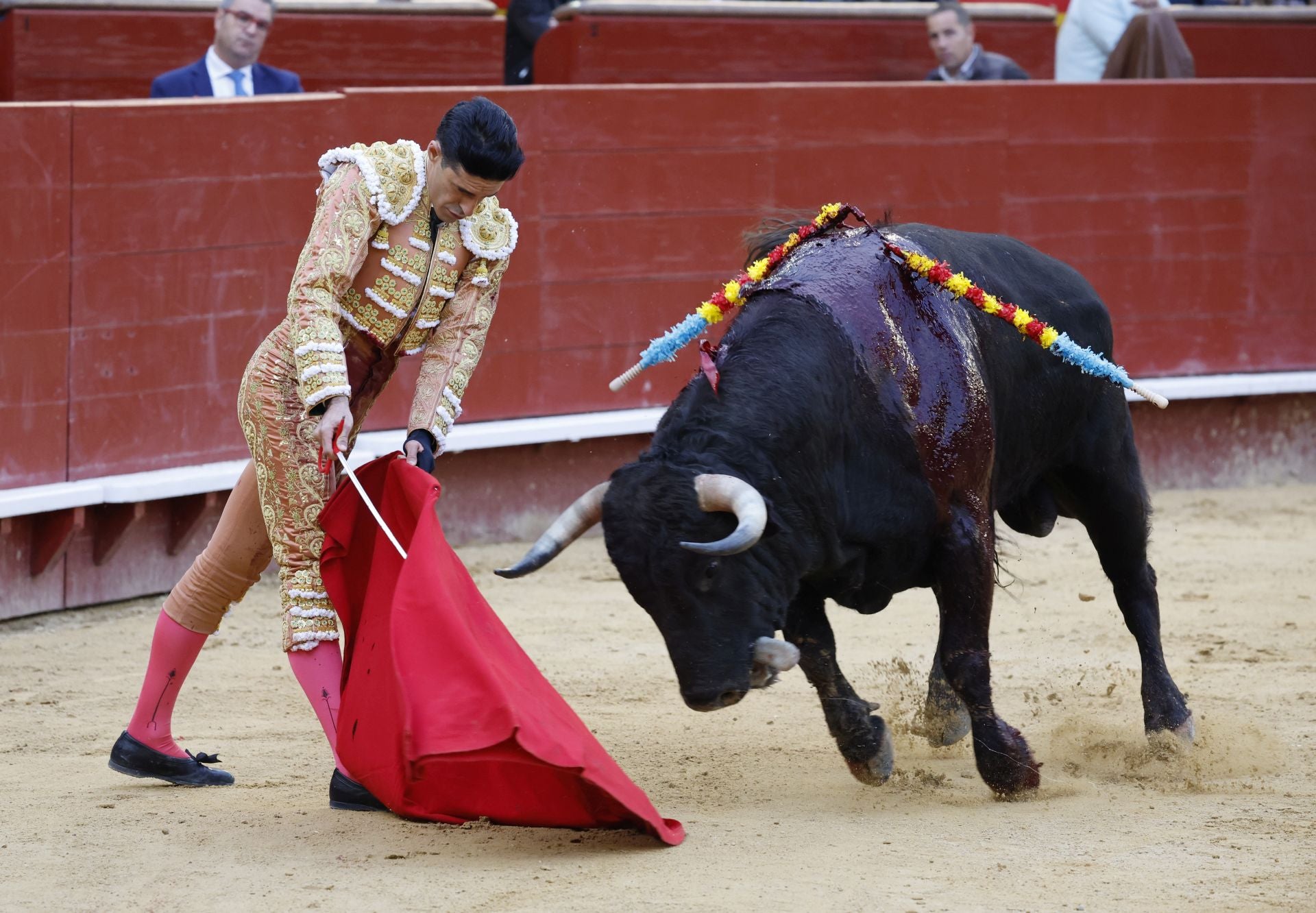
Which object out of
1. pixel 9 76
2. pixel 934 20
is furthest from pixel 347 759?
pixel 934 20

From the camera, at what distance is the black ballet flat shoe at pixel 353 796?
3387 millimetres

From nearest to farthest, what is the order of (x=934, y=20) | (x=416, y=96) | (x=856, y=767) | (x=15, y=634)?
(x=856, y=767) → (x=15, y=634) → (x=416, y=96) → (x=934, y=20)

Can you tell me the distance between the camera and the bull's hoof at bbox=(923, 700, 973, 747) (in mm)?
4023

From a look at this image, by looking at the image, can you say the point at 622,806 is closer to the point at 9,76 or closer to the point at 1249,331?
the point at 9,76

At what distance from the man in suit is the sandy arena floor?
1.55 meters

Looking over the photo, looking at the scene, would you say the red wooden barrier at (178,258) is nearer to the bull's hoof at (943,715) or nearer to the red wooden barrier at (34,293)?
the red wooden barrier at (34,293)

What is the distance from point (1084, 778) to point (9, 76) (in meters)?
4.34

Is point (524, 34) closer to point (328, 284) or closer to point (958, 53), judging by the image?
point (958, 53)

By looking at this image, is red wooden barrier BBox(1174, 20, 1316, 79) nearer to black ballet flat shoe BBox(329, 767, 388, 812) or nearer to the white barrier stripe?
the white barrier stripe

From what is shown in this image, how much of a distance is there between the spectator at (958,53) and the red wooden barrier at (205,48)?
1630 millimetres

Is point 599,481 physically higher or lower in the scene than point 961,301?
lower

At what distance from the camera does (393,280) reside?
3.35m

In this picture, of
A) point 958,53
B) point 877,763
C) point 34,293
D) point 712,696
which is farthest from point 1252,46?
point 712,696

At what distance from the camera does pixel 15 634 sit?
501cm
